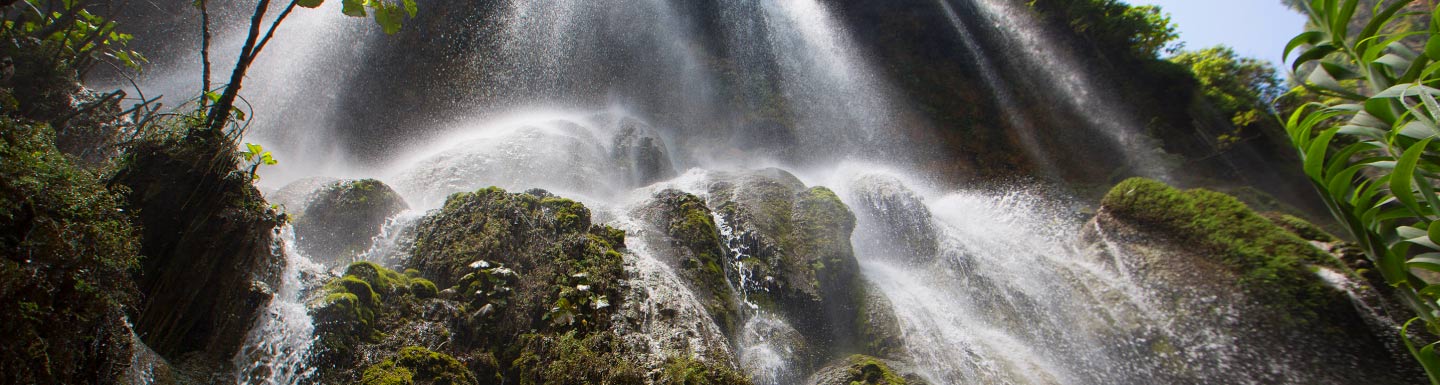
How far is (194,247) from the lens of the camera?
11.8ft

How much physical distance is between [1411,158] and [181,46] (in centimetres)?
1966

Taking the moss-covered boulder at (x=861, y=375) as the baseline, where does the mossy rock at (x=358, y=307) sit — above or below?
above

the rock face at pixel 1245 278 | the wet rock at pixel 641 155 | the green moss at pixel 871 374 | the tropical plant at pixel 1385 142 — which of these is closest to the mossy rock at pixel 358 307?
the green moss at pixel 871 374

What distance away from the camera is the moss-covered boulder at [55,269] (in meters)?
1.94

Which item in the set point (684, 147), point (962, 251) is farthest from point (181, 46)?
point (962, 251)

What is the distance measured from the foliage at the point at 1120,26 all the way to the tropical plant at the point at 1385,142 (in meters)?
14.7

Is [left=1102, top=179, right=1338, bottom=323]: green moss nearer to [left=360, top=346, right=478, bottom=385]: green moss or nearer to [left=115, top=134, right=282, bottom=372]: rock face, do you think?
[left=360, top=346, right=478, bottom=385]: green moss

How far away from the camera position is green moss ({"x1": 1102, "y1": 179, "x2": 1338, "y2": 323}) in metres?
6.69

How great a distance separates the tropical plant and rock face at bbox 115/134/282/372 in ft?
15.6

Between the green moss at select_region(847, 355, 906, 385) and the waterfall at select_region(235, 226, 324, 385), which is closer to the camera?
the waterfall at select_region(235, 226, 324, 385)

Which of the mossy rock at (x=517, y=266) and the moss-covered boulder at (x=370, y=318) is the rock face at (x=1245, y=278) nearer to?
the mossy rock at (x=517, y=266)

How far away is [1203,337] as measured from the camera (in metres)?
7.12

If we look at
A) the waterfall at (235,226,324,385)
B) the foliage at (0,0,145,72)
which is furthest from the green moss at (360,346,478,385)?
the foliage at (0,0,145,72)

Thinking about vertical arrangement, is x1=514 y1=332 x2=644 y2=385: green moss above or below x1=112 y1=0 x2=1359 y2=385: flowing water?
below
